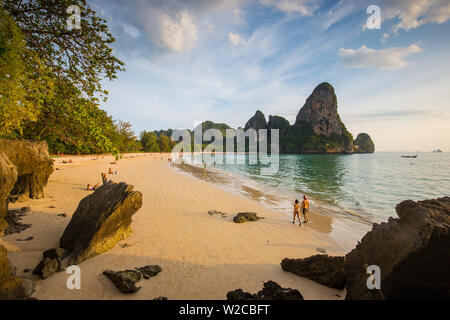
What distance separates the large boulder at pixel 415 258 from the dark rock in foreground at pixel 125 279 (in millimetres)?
4889

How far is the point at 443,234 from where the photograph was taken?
10.9 feet

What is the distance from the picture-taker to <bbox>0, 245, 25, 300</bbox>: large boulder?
347 cm

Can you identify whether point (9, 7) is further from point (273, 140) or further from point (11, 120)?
point (273, 140)

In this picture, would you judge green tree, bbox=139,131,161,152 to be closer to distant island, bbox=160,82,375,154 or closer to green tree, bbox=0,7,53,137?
distant island, bbox=160,82,375,154

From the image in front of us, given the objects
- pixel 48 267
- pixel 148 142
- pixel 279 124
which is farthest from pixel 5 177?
pixel 279 124

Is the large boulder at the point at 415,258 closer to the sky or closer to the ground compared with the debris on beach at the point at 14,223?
closer to the sky

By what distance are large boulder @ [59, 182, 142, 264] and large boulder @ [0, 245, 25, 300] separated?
1.84 metres

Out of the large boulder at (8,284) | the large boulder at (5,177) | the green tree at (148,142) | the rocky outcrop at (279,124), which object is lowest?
the large boulder at (8,284)

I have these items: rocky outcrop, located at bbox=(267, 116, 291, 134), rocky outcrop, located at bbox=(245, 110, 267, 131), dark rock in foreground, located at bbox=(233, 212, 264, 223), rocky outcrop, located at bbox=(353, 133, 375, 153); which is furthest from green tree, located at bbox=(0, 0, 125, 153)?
rocky outcrop, located at bbox=(353, 133, 375, 153)

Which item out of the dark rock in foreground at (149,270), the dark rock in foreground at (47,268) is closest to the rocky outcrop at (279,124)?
the dark rock in foreground at (149,270)

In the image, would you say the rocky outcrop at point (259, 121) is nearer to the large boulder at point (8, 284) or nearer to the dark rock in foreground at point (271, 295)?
the dark rock in foreground at point (271, 295)

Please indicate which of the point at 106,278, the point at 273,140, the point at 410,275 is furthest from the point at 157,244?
the point at 273,140

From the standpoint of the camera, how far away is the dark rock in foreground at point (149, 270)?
5152 mm
